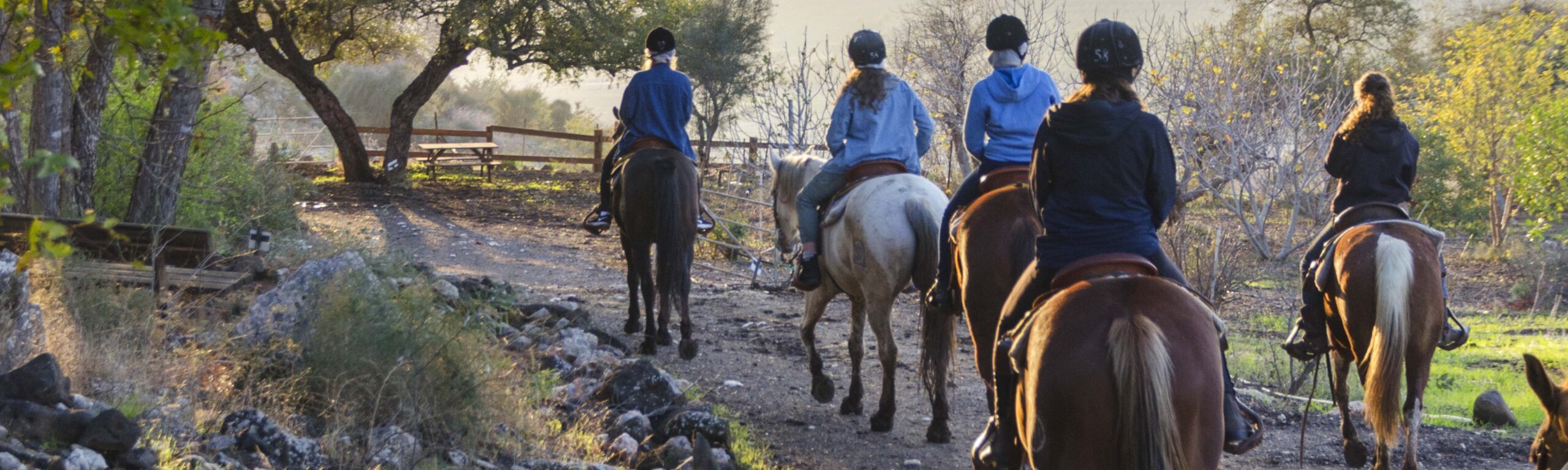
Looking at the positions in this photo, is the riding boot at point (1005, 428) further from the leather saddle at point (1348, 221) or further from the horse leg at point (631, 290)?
the horse leg at point (631, 290)

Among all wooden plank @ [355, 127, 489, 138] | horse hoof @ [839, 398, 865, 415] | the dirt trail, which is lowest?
the dirt trail

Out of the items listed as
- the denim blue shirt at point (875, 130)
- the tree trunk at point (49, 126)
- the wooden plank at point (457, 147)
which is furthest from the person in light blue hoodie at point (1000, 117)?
the wooden plank at point (457, 147)

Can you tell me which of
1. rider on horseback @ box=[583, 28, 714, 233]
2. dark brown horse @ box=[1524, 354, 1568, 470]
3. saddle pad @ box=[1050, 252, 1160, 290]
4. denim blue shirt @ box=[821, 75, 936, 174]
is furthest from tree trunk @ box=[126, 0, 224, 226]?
dark brown horse @ box=[1524, 354, 1568, 470]

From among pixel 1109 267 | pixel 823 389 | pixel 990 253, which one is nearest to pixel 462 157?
pixel 823 389

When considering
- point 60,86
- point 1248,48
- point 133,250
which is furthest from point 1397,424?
point 1248,48

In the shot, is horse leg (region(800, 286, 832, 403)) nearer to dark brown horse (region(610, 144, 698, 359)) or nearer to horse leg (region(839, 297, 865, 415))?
horse leg (region(839, 297, 865, 415))

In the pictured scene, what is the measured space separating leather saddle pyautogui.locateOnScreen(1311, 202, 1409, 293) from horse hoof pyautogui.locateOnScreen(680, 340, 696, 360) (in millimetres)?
4135

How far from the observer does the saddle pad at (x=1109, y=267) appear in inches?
145

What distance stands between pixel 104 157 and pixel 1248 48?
14.0 m

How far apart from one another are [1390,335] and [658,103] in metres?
5.04

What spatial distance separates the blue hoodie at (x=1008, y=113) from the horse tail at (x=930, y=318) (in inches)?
22.8

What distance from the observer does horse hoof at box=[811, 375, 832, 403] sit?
731cm

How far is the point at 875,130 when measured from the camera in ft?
22.4

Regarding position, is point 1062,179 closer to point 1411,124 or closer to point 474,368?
point 474,368
